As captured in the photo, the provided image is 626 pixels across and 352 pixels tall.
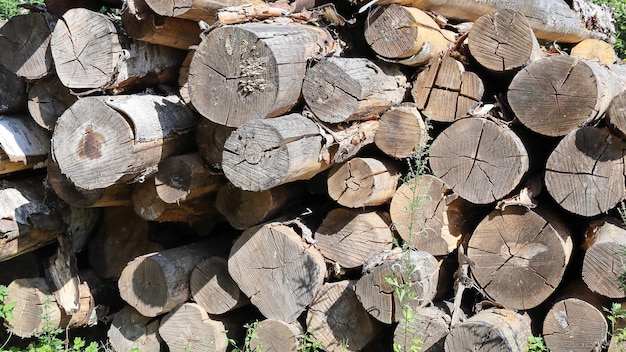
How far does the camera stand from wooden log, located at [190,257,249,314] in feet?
14.3

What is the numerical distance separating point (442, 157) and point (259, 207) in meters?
1.06

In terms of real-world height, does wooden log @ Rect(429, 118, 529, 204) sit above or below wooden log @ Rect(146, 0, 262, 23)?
below

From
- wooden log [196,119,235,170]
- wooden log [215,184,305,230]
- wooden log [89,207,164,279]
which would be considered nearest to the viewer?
wooden log [196,119,235,170]

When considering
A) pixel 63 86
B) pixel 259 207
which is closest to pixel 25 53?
pixel 63 86

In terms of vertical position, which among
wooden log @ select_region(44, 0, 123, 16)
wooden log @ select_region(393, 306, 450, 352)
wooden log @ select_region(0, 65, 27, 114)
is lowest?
wooden log @ select_region(393, 306, 450, 352)

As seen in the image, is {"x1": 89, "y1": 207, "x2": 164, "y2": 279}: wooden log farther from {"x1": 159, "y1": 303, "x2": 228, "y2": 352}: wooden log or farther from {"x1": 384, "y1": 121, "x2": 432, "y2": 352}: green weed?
{"x1": 384, "y1": 121, "x2": 432, "y2": 352}: green weed

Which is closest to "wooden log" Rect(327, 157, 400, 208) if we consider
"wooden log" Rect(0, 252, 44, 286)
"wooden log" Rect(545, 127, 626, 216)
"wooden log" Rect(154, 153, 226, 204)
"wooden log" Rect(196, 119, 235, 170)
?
"wooden log" Rect(196, 119, 235, 170)

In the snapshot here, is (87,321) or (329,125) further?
(87,321)

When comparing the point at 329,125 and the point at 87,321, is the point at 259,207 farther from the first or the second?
the point at 87,321

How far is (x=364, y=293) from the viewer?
12.8 ft

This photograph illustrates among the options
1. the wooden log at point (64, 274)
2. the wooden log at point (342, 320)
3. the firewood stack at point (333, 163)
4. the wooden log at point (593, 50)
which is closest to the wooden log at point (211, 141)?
the firewood stack at point (333, 163)

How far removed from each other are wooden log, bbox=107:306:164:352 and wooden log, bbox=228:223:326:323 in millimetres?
829

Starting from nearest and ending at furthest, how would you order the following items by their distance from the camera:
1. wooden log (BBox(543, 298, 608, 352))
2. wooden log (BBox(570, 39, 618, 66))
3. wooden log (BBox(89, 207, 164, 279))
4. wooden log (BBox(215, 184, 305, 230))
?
1. wooden log (BBox(543, 298, 608, 352))
2. wooden log (BBox(215, 184, 305, 230))
3. wooden log (BBox(89, 207, 164, 279))
4. wooden log (BBox(570, 39, 618, 66))

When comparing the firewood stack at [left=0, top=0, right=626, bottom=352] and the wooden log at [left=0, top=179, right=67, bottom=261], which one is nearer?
the firewood stack at [left=0, top=0, right=626, bottom=352]
